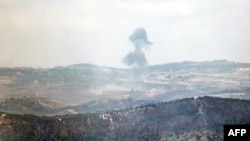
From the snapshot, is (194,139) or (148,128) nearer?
(194,139)

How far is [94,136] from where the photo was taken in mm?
193750

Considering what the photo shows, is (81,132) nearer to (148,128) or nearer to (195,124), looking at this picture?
(148,128)

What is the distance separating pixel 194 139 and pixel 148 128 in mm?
25674

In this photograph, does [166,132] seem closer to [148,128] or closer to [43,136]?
[148,128]

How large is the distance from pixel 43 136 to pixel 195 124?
69.7 meters

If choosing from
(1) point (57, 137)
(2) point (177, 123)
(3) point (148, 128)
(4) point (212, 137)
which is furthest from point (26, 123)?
(4) point (212, 137)

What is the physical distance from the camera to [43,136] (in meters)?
190

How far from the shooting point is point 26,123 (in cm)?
19975

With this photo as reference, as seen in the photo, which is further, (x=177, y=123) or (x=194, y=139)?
(x=177, y=123)

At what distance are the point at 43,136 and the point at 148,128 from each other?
4853 centimetres

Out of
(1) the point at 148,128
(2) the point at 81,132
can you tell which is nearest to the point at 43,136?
(2) the point at 81,132

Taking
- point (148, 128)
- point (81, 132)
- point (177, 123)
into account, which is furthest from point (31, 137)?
point (177, 123)

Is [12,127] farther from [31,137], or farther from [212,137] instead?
[212,137]

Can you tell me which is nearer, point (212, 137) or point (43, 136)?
point (212, 137)
